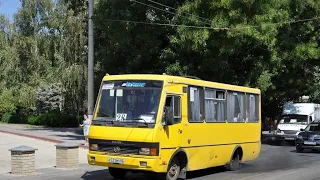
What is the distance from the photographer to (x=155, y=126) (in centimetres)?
1173

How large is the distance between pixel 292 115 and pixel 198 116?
798 inches

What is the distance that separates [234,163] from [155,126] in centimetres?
553

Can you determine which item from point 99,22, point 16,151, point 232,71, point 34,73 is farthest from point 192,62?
point 34,73

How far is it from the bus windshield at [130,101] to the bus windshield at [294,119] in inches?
838

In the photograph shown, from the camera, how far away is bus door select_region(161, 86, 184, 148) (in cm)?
1198

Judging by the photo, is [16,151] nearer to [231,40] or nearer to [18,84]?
[231,40]

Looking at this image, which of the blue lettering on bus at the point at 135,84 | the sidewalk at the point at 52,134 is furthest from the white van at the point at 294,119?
the blue lettering on bus at the point at 135,84

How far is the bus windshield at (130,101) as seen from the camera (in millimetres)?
12070

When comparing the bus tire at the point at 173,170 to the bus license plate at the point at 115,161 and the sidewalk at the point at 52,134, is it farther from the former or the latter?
the sidewalk at the point at 52,134

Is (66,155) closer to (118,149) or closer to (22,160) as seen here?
(22,160)

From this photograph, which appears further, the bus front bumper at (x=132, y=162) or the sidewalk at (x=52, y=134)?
the sidewalk at (x=52, y=134)

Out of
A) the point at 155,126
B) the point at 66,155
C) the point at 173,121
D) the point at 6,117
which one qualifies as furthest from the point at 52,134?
the point at 6,117

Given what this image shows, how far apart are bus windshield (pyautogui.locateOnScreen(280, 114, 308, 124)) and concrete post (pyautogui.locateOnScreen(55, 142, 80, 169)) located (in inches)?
783

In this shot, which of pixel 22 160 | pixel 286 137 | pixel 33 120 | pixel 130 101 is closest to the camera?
pixel 130 101
